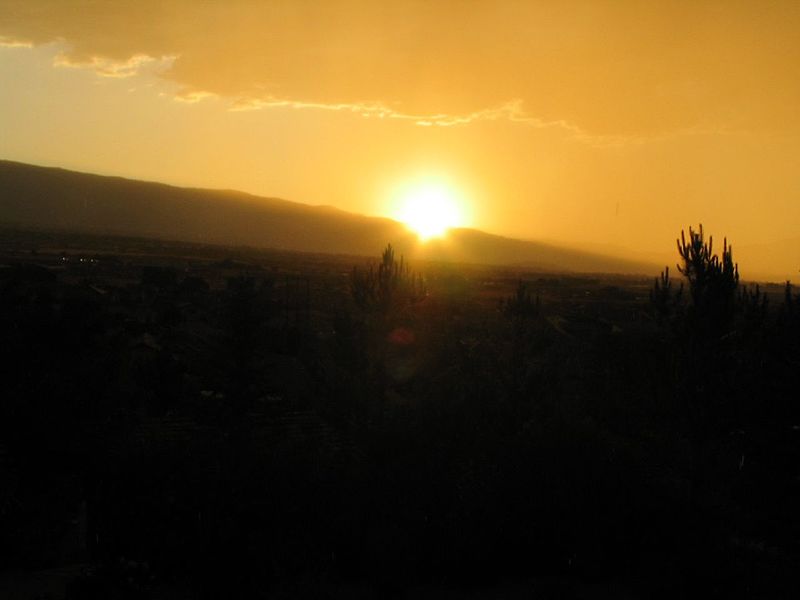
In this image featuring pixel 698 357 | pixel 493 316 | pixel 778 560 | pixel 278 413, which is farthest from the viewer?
pixel 493 316

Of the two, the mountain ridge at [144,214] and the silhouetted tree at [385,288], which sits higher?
the mountain ridge at [144,214]

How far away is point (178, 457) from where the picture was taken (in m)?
12.9

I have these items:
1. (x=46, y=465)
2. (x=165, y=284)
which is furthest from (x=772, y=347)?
(x=165, y=284)

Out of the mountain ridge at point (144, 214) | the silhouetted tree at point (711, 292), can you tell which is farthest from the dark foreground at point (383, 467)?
the mountain ridge at point (144, 214)

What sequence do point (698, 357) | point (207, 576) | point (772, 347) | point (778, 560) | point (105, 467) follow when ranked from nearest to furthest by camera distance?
point (207, 576)
point (778, 560)
point (105, 467)
point (698, 357)
point (772, 347)

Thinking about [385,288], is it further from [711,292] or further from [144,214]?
[144,214]

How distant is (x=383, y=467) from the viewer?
13.9 meters

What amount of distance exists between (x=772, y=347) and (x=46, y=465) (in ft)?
57.2

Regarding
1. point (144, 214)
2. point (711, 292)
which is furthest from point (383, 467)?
point (144, 214)

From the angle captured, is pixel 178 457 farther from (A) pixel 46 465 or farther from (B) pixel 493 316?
(B) pixel 493 316

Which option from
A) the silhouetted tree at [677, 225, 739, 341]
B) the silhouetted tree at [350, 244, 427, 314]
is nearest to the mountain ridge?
the silhouetted tree at [350, 244, 427, 314]

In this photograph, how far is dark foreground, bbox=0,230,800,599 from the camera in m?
10.5

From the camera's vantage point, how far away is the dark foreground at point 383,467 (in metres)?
10.5

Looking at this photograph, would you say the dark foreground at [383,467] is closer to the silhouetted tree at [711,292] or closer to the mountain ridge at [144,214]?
the silhouetted tree at [711,292]
